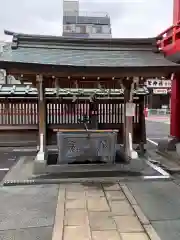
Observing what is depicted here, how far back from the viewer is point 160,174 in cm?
714

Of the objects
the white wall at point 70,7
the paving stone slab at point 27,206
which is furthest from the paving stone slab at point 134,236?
the white wall at point 70,7

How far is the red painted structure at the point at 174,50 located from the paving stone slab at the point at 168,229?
5222 millimetres

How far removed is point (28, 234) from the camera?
4012mm

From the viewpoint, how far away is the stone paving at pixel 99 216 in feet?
13.0

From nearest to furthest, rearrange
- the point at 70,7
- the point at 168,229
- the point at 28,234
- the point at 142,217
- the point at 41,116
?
the point at 28,234, the point at 168,229, the point at 142,217, the point at 41,116, the point at 70,7

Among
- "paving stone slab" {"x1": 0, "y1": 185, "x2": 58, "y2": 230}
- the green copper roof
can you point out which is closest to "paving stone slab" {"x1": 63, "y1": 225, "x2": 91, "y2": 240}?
"paving stone slab" {"x1": 0, "y1": 185, "x2": 58, "y2": 230}

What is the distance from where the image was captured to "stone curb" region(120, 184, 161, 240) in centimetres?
A: 389

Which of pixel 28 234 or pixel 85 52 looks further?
pixel 85 52

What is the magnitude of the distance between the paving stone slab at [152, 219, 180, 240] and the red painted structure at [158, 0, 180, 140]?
206 inches

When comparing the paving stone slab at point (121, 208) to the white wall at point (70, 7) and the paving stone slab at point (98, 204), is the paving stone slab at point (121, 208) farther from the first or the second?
the white wall at point (70, 7)

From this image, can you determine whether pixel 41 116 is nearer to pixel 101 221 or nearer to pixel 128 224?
pixel 101 221

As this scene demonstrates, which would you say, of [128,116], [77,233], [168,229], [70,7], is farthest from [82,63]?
[70,7]

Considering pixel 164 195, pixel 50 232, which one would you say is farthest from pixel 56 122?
pixel 50 232

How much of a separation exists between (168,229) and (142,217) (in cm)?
50
